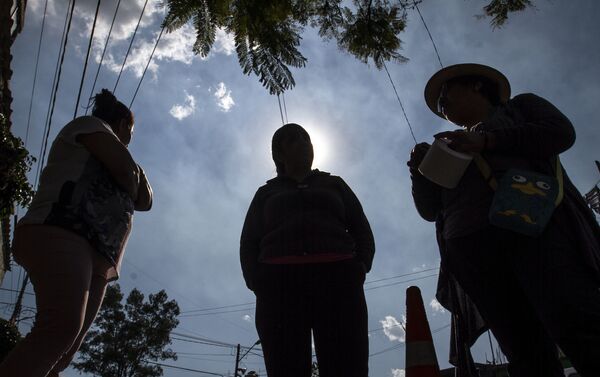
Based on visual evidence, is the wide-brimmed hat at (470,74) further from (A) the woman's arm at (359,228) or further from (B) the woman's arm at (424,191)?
(A) the woman's arm at (359,228)

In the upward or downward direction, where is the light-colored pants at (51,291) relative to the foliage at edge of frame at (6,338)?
downward

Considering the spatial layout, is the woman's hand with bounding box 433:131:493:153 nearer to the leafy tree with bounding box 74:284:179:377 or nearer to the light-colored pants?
the light-colored pants

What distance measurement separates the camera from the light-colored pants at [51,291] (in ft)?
4.82

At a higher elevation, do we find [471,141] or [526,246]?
[471,141]

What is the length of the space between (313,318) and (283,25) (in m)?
2.82

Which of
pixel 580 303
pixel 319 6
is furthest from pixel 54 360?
pixel 319 6

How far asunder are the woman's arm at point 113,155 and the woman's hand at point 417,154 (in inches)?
54.4

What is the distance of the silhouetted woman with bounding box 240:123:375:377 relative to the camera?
6.41 ft

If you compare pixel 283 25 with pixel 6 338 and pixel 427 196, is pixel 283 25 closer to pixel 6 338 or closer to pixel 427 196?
pixel 427 196

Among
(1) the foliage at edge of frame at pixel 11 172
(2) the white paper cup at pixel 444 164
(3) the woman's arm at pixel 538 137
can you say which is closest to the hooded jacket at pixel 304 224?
(2) the white paper cup at pixel 444 164

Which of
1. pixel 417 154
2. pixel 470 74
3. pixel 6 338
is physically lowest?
pixel 417 154

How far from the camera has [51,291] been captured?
160 centimetres

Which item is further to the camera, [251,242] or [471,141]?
[251,242]

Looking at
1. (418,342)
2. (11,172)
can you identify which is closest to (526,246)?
(418,342)
